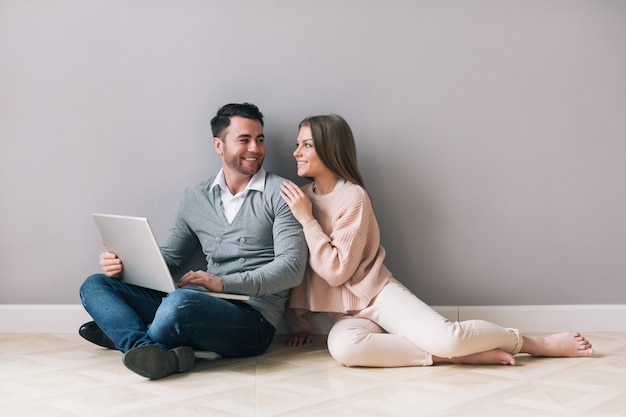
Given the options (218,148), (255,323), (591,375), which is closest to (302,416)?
(255,323)

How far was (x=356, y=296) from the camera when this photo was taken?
289cm

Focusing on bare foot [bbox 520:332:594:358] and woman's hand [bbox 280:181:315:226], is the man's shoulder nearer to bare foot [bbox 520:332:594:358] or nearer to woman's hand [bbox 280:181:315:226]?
woman's hand [bbox 280:181:315:226]

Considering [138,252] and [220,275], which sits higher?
[138,252]

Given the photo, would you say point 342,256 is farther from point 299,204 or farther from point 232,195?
point 232,195

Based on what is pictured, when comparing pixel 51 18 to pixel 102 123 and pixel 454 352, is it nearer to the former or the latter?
pixel 102 123

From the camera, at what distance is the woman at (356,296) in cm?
266

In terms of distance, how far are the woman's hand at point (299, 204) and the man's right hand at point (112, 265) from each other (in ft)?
2.15

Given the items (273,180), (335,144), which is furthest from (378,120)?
(273,180)

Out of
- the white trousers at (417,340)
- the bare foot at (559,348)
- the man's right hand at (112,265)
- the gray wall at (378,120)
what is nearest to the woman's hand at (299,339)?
the white trousers at (417,340)

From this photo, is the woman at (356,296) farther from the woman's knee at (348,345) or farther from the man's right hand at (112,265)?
the man's right hand at (112,265)

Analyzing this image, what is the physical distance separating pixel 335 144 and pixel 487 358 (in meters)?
0.97

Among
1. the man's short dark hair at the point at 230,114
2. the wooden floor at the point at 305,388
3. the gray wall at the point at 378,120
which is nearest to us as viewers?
the wooden floor at the point at 305,388

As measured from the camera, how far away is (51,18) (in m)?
3.16

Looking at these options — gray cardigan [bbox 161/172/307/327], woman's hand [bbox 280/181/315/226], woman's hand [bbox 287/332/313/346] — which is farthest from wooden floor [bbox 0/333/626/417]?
woman's hand [bbox 280/181/315/226]
